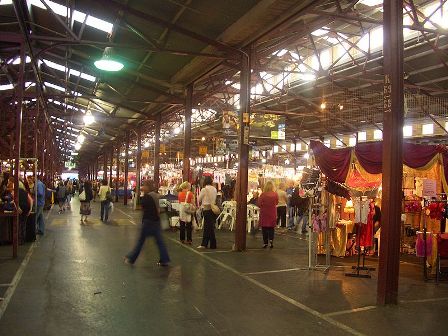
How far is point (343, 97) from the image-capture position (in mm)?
18266

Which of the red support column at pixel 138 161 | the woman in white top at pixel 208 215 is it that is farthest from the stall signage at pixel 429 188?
the red support column at pixel 138 161

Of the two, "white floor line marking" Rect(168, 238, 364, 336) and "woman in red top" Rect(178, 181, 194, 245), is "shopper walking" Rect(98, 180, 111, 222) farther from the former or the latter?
"white floor line marking" Rect(168, 238, 364, 336)

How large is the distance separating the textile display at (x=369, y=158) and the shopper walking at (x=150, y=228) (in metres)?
4.05

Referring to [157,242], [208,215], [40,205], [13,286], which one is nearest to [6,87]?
[40,205]

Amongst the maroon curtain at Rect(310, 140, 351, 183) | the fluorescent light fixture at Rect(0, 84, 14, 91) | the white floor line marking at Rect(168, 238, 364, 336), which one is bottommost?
the white floor line marking at Rect(168, 238, 364, 336)

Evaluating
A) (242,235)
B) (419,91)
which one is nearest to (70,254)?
(242,235)

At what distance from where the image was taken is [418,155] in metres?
9.71

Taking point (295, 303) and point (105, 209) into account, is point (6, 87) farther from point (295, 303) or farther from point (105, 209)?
point (295, 303)

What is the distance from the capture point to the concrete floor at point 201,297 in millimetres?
5512

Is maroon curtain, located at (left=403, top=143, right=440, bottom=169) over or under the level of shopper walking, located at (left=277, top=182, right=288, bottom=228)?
over

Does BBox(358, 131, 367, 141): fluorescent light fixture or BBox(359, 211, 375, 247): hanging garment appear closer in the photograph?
BBox(359, 211, 375, 247): hanging garment

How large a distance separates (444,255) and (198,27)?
7958mm

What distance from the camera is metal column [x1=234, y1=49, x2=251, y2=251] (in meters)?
11.6

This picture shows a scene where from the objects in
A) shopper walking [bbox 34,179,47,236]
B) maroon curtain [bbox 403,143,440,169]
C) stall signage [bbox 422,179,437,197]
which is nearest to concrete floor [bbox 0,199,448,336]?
stall signage [bbox 422,179,437,197]
